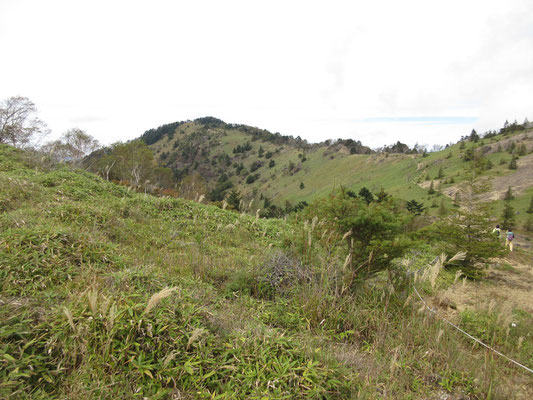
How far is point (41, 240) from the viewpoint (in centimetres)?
357

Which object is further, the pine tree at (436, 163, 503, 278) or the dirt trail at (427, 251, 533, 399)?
the pine tree at (436, 163, 503, 278)

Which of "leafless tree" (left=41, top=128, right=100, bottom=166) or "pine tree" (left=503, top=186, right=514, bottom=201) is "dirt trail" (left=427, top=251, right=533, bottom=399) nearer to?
"pine tree" (left=503, top=186, right=514, bottom=201)

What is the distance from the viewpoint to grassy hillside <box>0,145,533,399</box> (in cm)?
202

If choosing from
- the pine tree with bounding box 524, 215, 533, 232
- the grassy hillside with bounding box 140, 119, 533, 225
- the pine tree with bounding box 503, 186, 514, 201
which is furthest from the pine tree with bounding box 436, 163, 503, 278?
the pine tree with bounding box 503, 186, 514, 201

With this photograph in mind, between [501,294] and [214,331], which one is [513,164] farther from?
[214,331]

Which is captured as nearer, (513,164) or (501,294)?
(501,294)

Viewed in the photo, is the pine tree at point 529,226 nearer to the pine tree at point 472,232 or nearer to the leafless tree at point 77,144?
the pine tree at point 472,232

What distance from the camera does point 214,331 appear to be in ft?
8.55

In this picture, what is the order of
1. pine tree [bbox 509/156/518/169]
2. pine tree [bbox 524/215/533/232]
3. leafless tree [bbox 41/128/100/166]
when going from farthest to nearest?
pine tree [bbox 509/156/518/169]
leafless tree [bbox 41/128/100/166]
pine tree [bbox 524/215/533/232]

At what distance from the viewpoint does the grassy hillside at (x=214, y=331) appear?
6.63 ft

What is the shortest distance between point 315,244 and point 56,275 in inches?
149

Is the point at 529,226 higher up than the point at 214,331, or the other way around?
the point at 529,226

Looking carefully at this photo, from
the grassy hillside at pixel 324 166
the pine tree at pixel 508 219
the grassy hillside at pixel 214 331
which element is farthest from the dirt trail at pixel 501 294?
the pine tree at pixel 508 219

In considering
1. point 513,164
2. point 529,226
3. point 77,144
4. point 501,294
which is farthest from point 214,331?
point 513,164
